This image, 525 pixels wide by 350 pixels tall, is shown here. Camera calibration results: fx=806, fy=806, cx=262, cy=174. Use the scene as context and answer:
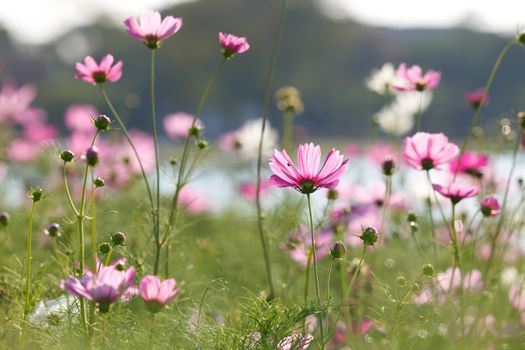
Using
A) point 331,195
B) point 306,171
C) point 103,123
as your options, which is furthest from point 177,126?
point 306,171

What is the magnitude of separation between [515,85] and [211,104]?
10099mm

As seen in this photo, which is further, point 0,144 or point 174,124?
point 0,144

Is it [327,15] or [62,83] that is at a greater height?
[327,15]

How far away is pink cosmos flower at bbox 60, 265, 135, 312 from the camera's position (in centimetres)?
93

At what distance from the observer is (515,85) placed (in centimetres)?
2639

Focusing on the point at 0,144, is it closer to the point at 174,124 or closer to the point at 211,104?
the point at 174,124

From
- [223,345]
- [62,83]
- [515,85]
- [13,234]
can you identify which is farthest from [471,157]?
[515,85]

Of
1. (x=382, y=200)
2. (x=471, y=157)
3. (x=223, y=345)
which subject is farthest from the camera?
(x=382, y=200)

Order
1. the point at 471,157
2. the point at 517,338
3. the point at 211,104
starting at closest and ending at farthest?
the point at 517,338 → the point at 471,157 → the point at 211,104

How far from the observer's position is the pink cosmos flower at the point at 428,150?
1302mm

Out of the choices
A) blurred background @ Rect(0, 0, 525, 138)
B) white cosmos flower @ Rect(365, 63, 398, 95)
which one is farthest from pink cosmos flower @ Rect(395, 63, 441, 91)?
blurred background @ Rect(0, 0, 525, 138)

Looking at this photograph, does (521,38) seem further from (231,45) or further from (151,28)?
(151,28)

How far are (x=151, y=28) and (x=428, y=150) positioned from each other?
484 millimetres

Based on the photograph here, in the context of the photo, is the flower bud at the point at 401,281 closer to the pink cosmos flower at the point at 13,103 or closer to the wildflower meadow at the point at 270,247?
the wildflower meadow at the point at 270,247
